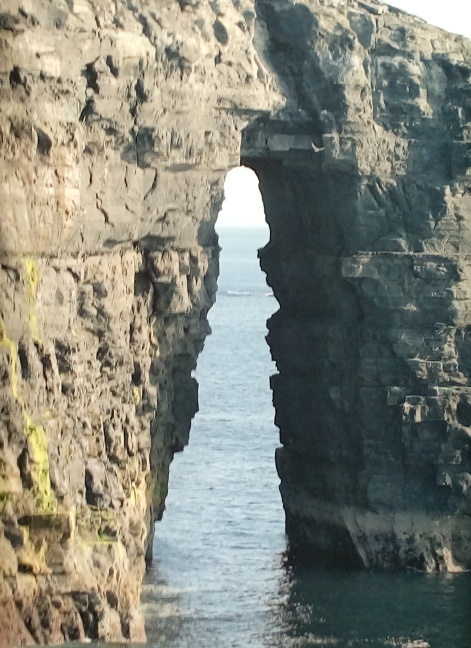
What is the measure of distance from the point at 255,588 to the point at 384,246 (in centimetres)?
1019

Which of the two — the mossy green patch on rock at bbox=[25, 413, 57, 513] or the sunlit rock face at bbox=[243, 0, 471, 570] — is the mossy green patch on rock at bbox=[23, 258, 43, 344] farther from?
the sunlit rock face at bbox=[243, 0, 471, 570]

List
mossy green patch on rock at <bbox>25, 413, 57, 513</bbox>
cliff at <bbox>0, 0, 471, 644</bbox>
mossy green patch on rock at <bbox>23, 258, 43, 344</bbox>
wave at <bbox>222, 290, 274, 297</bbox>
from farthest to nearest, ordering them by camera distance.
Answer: wave at <bbox>222, 290, 274, 297</bbox>
mossy green patch on rock at <bbox>23, 258, 43, 344</bbox>
cliff at <bbox>0, 0, 471, 644</bbox>
mossy green patch on rock at <bbox>25, 413, 57, 513</bbox>

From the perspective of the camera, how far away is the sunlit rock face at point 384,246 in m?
62.0

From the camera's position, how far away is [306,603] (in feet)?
198

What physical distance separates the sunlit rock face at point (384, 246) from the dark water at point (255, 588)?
2.12 meters

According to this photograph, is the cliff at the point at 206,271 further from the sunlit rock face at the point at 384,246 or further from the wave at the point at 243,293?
the wave at the point at 243,293

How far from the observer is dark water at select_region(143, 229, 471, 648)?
5727 centimetres

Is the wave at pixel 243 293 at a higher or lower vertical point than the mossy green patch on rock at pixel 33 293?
lower

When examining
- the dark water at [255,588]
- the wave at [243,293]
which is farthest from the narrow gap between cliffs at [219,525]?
the wave at [243,293]

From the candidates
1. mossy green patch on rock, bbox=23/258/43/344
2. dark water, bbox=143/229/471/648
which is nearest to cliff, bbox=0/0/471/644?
mossy green patch on rock, bbox=23/258/43/344

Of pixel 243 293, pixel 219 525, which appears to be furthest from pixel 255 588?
pixel 243 293

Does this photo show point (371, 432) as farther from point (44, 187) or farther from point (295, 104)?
point (44, 187)

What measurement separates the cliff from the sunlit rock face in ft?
0.21

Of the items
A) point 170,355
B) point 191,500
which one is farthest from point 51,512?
point 191,500
